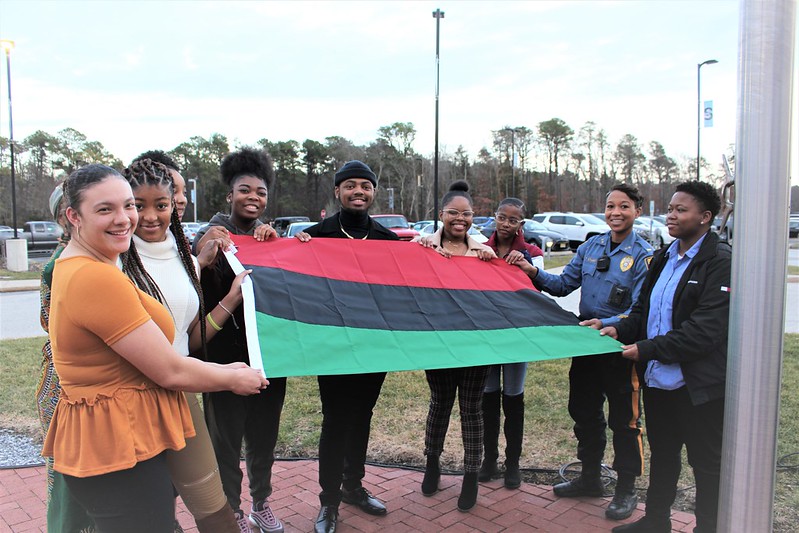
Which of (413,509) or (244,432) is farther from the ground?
(244,432)

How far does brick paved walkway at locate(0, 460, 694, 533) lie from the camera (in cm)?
344

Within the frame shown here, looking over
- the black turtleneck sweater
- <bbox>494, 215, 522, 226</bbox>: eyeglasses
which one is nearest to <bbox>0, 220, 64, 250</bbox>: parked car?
the black turtleneck sweater

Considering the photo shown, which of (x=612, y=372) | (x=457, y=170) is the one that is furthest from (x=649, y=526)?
(x=457, y=170)

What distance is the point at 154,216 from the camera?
2.53 meters

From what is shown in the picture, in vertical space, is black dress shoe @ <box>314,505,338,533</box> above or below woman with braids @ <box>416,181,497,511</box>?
below

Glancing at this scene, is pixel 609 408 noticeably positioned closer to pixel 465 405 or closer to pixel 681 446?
pixel 681 446

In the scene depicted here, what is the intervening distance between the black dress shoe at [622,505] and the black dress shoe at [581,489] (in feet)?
Answer: 0.67

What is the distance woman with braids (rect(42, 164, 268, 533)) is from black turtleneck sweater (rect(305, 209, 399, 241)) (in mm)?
1879

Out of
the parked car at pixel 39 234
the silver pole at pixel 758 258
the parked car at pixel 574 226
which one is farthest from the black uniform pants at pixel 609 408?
the parked car at pixel 39 234

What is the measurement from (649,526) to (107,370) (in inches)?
115

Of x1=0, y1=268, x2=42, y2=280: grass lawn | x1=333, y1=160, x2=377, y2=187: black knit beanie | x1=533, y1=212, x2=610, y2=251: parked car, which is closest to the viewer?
x1=333, y1=160, x2=377, y2=187: black knit beanie

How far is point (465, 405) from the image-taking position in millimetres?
3631

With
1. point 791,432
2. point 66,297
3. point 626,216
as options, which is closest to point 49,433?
point 66,297

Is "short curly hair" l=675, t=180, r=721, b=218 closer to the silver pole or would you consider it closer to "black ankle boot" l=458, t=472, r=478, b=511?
the silver pole
